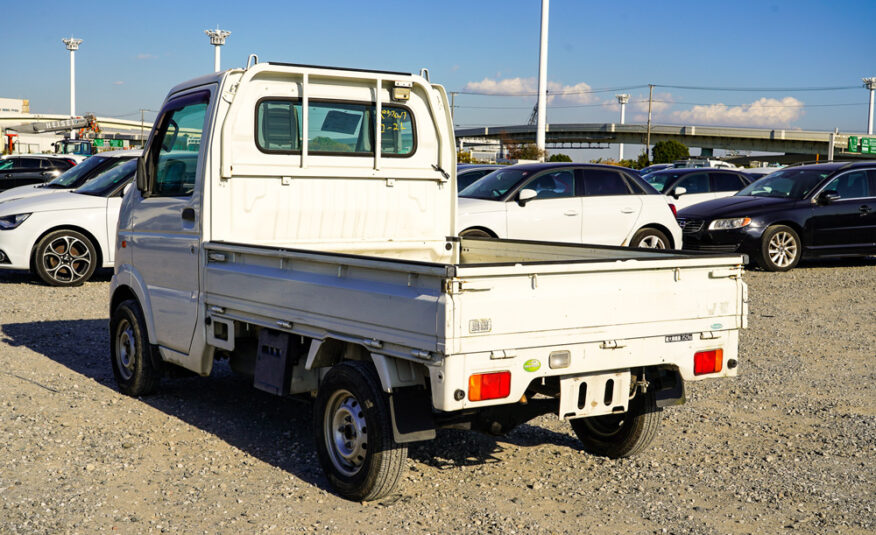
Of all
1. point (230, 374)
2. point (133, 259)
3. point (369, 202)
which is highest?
point (369, 202)

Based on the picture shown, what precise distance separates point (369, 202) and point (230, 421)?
1814 mm

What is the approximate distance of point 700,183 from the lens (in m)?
18.2

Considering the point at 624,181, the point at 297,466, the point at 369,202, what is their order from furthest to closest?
1. the point at 624,181
2. the point at 369,202
3. the point at 297,466

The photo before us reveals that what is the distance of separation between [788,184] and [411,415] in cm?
1279

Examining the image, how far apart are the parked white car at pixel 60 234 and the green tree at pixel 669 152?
261 feet

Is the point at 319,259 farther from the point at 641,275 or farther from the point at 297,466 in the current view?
the point at 641,275

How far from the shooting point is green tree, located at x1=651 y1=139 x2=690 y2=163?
3450 inches

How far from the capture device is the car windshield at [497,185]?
13.3 meters

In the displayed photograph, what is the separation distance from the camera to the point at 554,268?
4.34 meters

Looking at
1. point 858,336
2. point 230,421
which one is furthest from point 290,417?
point 858,336

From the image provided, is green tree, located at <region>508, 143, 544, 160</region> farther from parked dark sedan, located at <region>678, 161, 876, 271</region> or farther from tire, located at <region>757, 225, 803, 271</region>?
tire, located at <region>757, 225, 803, 271</region>

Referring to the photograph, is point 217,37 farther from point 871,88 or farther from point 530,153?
point 871,88

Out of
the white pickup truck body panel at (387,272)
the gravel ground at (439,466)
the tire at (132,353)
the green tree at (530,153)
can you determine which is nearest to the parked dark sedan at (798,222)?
the gravel ground at (439,466)

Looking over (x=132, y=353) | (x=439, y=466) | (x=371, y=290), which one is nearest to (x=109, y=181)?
(x=132, y=353)
